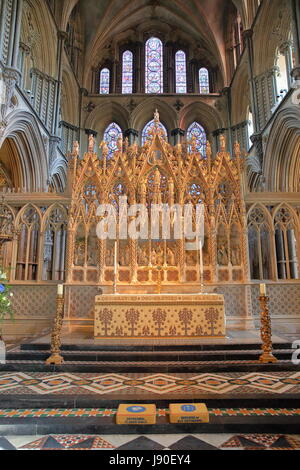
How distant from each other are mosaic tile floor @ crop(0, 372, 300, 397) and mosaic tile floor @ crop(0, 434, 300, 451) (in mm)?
706

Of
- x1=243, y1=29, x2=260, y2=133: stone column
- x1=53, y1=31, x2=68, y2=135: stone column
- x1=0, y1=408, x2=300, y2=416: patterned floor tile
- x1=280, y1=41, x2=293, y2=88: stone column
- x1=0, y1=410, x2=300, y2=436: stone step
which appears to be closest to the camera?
x1=0, y1=410, x2=300, y2=436: stone step

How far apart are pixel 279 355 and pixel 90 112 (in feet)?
56.7

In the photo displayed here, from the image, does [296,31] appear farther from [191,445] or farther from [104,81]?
[104,81]

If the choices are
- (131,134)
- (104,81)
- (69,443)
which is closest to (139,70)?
(104,81)

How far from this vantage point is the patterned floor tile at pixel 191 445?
2971 millimetres

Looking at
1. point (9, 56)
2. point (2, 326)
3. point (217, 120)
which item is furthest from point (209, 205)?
point (217, 120)

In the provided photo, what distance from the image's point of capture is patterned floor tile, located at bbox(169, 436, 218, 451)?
117 inches

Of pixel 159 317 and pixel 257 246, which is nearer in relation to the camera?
pixel 159 317

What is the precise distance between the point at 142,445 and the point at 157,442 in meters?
0.15

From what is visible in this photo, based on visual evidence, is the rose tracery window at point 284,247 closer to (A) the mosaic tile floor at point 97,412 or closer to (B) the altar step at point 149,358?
(B) the altar step at point 149,358

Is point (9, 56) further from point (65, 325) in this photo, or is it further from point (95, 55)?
point (95, 55)

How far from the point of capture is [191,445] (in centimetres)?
302

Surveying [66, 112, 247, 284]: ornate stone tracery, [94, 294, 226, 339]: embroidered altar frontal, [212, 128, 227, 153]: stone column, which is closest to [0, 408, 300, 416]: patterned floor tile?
[94, 294, 226, 339]: embroidered altar frontal

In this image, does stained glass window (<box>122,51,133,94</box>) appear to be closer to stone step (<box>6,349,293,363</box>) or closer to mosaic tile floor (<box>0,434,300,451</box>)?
stone step (<box>6,349,293,363</box>)
